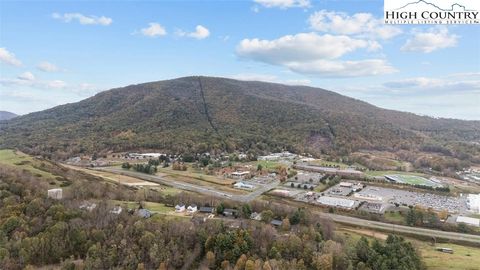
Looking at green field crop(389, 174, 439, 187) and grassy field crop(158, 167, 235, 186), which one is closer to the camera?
grassy field crop(158, 167, 235, 186)

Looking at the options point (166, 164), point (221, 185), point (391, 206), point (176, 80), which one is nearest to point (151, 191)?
point (221, 185)

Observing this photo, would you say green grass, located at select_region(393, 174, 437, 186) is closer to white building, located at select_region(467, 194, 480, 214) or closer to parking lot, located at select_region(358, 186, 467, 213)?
parking lot, located at select_region(358, 186, 467, 213)

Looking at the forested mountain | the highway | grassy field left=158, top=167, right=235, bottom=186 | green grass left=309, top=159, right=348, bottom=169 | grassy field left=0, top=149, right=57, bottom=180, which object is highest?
the forested mountain

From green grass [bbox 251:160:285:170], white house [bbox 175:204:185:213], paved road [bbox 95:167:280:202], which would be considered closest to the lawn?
green grass [bbox 251:160:285:170]

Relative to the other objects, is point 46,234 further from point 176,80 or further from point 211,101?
point 176,80

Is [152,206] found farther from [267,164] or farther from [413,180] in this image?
[413,180]

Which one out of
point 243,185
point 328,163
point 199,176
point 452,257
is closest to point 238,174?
point 199,176

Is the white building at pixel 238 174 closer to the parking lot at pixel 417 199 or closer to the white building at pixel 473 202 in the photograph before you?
the parking lot at pixel 417 199
